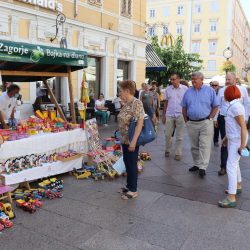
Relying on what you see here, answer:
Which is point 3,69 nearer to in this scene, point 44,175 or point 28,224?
point 44,175

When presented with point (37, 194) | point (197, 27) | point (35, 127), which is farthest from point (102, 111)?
point (197, 27)

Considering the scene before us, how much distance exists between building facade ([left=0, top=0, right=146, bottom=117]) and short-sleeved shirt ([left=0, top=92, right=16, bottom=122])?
4.26 m

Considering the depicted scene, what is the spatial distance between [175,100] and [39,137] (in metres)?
2.90

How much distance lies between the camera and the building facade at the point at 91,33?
1056 cm

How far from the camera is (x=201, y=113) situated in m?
5.75

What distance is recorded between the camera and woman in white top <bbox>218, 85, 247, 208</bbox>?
13.9ft

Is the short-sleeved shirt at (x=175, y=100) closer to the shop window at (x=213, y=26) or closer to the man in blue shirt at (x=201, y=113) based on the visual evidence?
the man in blue shirt at (x=201, y=113)

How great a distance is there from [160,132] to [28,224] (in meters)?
7.94

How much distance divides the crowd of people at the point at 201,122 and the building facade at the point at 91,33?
585cm

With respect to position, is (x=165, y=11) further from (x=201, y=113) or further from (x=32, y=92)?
(x=201, y=113)

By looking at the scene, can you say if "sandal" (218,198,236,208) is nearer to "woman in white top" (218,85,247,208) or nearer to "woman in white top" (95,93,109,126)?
"woman in white top" (218,85,247,208)

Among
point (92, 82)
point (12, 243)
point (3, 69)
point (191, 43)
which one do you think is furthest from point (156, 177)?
point (191, 43)

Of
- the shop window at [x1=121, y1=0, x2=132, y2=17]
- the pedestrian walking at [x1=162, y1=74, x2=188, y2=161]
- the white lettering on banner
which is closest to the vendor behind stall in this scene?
the pedestrian walking at [x1=162, y1=74, x2=188, y2=161]

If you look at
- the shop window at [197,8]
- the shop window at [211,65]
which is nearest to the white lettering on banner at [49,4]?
the shop window at [211,65]
